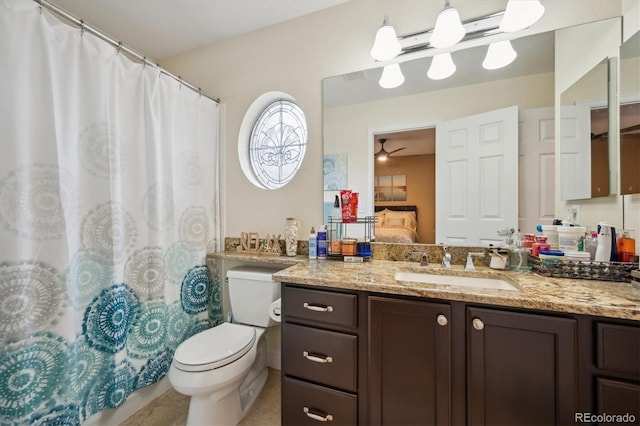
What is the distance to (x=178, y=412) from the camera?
1.53m

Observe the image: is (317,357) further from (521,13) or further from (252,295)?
(521,13)

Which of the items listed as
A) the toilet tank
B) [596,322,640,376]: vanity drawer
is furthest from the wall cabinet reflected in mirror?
the toilet tank

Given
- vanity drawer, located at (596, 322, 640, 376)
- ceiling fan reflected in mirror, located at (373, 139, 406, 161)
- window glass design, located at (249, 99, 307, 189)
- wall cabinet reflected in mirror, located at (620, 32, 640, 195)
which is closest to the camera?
vanity drawer, located at (596, 322, 640, 376)

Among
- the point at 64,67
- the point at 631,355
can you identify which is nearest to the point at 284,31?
the point at 64,67

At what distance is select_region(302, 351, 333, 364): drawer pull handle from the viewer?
3.78 ft

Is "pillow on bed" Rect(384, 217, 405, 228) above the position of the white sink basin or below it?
above

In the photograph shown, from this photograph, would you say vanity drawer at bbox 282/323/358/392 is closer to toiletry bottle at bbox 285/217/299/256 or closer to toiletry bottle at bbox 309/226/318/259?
toiletry bottle at bbox 309/226/318/259

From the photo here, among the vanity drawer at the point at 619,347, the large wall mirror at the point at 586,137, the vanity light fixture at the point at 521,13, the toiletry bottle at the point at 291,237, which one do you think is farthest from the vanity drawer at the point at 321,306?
the vanity light fixture at the point at 521,13

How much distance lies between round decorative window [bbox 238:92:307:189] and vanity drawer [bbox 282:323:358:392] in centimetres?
112

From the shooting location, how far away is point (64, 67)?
1.19m

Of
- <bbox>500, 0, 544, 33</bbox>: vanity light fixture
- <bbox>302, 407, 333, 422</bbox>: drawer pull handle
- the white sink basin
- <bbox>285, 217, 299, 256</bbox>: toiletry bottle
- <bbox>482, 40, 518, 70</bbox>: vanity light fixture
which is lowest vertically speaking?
<bbox>302, 407, 333, 422</bbox>: drawer pull handle

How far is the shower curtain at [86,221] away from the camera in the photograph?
40.8 inches

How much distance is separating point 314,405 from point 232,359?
467 millimetres

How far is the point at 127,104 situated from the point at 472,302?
1.98m
